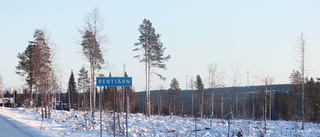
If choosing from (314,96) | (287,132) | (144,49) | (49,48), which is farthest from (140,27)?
(314,96)

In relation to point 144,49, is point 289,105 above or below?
below

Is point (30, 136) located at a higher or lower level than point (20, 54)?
lower

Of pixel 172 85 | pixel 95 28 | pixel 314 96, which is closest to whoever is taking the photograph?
pixel 95 28

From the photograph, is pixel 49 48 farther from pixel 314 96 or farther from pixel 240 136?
pixel 314 96

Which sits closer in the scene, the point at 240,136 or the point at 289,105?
the point at 240,136

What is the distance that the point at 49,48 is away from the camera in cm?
2941

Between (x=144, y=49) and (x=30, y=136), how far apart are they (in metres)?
21.4

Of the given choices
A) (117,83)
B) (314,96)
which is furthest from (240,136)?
(314,96)

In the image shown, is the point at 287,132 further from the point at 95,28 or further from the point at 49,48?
the point at 49,48

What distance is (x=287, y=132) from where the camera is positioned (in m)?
21.5

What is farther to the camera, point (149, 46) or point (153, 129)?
point (149, 46)

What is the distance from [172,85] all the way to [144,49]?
4427 cm

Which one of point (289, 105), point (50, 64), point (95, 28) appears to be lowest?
point (289, 105)

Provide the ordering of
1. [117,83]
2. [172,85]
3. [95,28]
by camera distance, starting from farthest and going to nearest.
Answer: [172,85]
[95,28]
[117,83]
